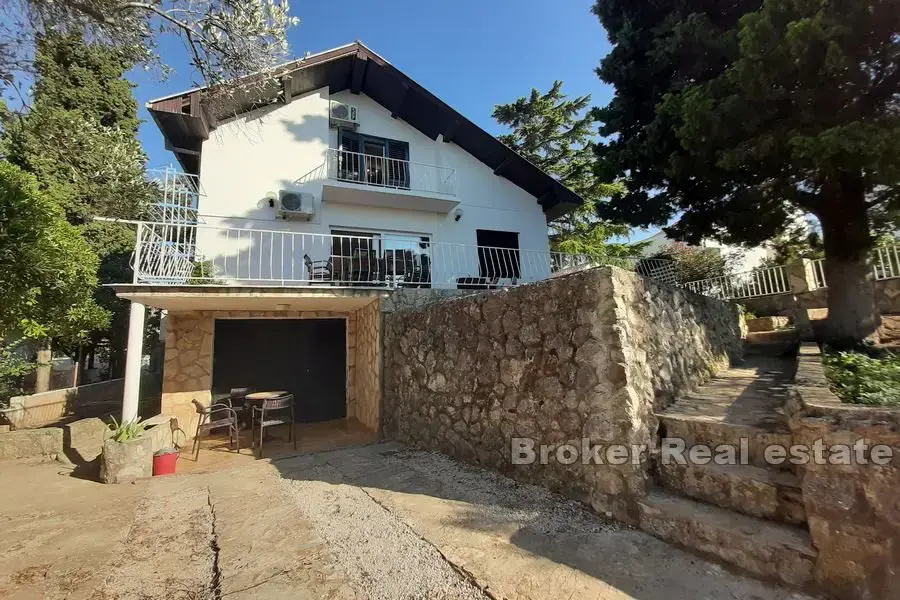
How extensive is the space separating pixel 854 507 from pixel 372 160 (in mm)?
10477

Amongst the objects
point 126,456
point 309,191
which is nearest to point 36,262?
point 126,456

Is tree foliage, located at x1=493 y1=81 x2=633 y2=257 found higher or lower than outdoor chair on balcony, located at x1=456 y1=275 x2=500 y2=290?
higher

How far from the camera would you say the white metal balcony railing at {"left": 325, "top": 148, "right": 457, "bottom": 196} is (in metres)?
9.62

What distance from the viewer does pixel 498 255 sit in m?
10.7

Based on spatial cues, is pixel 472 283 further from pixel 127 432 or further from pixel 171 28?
pixel 171 28

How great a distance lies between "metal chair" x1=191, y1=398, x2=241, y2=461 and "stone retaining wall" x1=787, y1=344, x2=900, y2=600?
23.1ft

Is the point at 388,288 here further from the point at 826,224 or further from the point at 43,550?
the point at 826,224

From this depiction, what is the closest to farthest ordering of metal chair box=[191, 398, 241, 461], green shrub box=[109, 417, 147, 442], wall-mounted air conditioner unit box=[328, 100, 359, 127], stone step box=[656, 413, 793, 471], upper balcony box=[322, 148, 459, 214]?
stone step box=[656, 413, 793, 471], green shrub box=[109, 417, 147, 442], metal chair box=[191, 398, 241, 461], upper balcony box=[322, 148, 459, 214], wall-mounted air conditioner unit box=[328, 100, 359, 127]

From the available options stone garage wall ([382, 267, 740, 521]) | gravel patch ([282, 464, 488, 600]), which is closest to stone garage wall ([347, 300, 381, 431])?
stone garage wall ([382, 267, 740, 521])

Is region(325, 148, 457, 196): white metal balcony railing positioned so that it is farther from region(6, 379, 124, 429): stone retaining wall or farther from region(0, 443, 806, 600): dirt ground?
region(6, 379, 124, 429): stone retaining wall

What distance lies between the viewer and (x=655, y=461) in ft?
10.7

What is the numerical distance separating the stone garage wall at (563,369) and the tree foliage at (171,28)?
17.1 ft

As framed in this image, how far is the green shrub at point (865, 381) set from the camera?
2.60m

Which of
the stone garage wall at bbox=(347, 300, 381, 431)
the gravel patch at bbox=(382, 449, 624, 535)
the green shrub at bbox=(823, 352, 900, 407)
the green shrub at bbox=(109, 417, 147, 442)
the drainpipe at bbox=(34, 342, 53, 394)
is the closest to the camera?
the green shrub at bbox=(823, 352, 900, 407)
